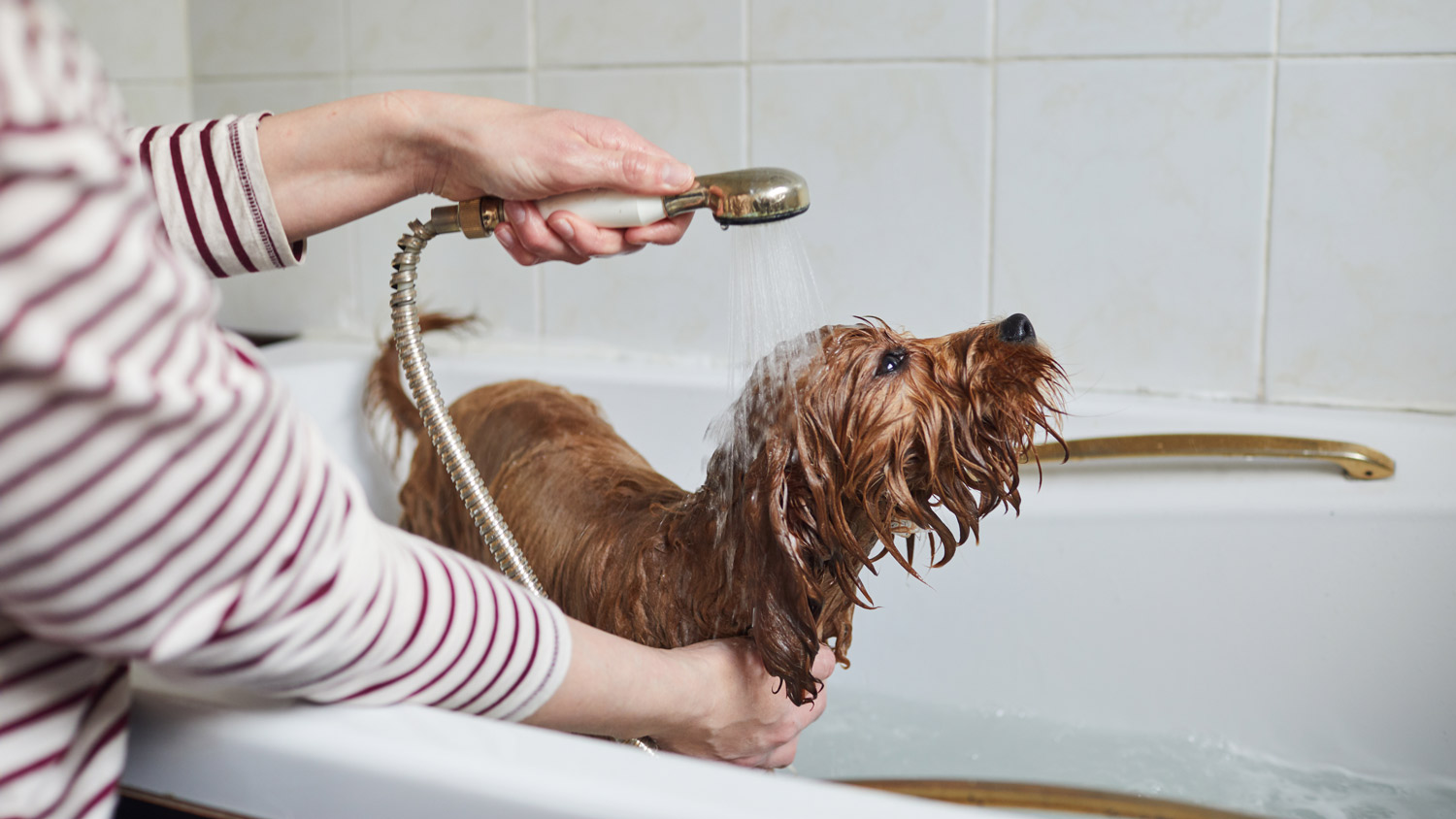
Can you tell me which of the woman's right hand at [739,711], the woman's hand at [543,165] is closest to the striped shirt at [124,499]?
the woman's right hand at [739,711]

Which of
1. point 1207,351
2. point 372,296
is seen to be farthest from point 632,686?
point 372,296

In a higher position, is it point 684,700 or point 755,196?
point 755,196

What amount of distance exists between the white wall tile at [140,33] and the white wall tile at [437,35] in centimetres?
41

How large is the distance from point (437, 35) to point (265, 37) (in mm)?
371

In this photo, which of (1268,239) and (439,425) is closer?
(439,425)

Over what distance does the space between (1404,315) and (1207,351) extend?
245 mm

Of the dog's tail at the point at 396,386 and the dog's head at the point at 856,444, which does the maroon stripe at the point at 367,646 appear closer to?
the dog's head at the point at 856,444

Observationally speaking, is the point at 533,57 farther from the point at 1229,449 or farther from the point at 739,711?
the point at 739,711

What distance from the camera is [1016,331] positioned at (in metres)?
0.94

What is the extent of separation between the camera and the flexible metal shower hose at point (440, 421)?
42.5 inches

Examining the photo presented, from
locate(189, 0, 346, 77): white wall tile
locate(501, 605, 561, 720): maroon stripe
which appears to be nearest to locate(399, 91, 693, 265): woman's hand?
locate(501, 605, 561, 720): maroon stripe

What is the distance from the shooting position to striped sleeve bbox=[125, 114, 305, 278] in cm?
99

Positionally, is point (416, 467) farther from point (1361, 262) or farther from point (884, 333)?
point (1361, 262)

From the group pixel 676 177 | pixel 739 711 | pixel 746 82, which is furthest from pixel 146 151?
pixel 746 82
